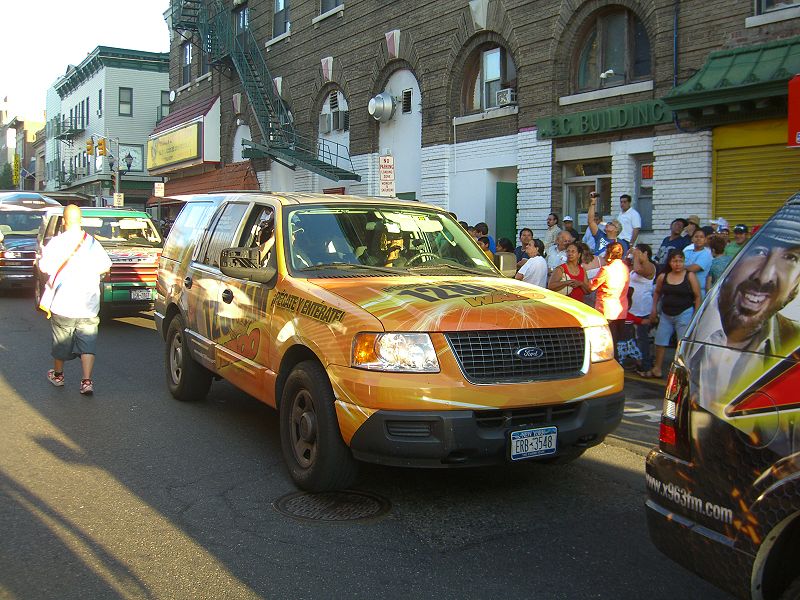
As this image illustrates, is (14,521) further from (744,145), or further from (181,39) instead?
(181,39)

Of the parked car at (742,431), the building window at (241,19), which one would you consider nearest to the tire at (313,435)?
the parked car at (742,431)

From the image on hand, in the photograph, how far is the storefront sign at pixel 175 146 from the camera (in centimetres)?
3212

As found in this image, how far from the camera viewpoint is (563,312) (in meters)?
5.16

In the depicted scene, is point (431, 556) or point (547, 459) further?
point (547, 459)

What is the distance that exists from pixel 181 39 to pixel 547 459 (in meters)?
35.5

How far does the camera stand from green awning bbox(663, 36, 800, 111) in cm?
1195

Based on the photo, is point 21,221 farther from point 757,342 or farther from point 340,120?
point 757,342

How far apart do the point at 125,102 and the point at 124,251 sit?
44431mm

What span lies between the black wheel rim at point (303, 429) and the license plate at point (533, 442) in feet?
4.04

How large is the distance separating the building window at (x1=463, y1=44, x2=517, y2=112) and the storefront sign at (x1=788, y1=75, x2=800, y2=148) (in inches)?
359

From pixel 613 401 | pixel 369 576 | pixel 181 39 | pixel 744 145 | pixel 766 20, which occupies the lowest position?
pixel 369 576

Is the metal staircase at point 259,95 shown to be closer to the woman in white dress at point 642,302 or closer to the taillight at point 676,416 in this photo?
the woman in white dress at point 642,302

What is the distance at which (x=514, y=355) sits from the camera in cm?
481

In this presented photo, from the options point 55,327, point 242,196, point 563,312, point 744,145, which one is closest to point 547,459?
point 563,312
